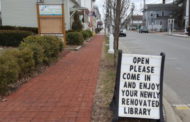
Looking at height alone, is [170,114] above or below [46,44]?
below

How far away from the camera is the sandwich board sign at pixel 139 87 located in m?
3.99

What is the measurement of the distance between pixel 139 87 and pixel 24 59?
4.04m

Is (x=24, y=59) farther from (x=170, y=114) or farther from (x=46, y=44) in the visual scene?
(x=170, y=114)

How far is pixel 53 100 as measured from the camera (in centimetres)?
521

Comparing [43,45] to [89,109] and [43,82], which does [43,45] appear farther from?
[89,109]

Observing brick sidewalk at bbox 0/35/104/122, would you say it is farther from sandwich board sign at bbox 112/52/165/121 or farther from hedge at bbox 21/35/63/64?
hedge at bbox 21/35/63/64

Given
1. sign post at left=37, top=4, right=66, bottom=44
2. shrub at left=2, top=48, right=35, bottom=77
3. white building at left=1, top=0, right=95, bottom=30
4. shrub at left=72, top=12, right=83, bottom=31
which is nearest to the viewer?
shrub at left=2, top=48, right=35, bottom=77

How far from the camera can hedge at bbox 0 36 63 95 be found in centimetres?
565

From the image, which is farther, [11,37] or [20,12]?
[20,12]

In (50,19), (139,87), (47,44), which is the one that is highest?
(50,19)

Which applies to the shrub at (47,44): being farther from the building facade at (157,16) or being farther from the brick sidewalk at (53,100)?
the building facade at (157,16)

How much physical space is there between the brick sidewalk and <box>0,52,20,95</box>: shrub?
0.31m

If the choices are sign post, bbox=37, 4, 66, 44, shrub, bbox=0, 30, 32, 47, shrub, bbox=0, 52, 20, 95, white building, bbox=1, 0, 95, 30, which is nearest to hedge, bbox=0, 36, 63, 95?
shrub, bbox=0, 52, 20, 95

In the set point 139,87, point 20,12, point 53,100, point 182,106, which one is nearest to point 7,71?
point 53,100
